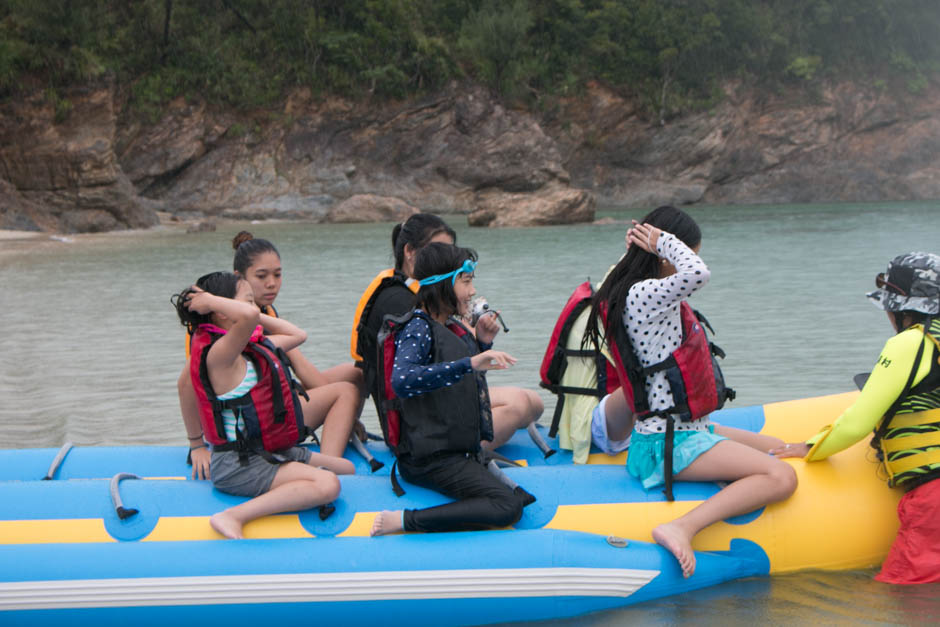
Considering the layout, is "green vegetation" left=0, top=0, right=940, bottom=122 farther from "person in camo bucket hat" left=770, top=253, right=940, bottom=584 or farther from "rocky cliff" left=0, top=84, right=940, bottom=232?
"person in camo bucket hat" left=770, top=253, right=940, bottom=584

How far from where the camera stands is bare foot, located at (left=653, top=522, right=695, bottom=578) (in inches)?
102

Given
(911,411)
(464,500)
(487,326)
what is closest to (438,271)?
(487,326)

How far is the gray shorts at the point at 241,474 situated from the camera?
2676 millimetres

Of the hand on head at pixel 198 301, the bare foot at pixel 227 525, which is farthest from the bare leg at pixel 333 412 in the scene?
the hand on head at pixel 198 301

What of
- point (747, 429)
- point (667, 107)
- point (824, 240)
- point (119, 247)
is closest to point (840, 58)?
point (667, 107)

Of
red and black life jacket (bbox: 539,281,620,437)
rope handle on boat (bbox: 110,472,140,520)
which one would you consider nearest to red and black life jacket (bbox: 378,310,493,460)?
red and black life jacket (bbox: 539,281,620,437)

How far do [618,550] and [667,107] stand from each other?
34.6m

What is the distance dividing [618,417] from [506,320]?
555 centimetres

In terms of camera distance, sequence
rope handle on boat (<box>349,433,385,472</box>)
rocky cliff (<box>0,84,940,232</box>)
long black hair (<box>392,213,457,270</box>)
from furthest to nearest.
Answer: rocky cliff (<box>0,84,940,232</box>)
long black hair (<box>392,213,457,270</box>)
rope handle on boat (<box>349,433,385,472</box>)

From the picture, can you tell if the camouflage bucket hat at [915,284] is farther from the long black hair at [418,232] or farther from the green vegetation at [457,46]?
the green vegetation at [457,46]

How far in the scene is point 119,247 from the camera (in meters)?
17.3

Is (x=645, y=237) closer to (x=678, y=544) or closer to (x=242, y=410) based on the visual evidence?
(x=678, y=544)

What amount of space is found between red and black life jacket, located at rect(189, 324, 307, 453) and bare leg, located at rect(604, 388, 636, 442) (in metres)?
1.00

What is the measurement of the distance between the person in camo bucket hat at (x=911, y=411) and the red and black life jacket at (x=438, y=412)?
1070 millimetres
